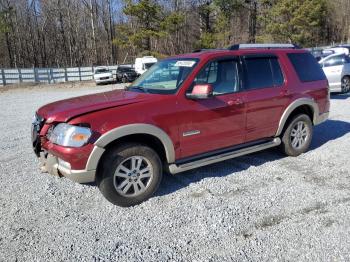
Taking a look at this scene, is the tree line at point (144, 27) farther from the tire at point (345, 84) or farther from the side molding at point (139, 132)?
the side molding at point (139, 132)

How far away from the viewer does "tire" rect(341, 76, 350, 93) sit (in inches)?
492

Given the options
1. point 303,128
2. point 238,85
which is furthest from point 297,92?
point 238,85

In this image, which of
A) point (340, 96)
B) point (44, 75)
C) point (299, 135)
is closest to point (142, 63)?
point (44, 75)

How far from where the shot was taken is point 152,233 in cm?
351

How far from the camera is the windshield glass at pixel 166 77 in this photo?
441cm

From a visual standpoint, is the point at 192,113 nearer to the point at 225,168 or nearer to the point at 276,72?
the point at 225,168

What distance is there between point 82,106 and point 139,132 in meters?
0.76

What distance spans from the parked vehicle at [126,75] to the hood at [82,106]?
2452cm

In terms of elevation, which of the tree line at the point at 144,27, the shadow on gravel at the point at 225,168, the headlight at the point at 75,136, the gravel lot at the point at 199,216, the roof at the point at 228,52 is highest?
the tree line at the point at 144,27

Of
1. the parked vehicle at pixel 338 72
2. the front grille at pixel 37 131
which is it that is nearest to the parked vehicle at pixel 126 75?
the parked vehicle at pixel 338 72

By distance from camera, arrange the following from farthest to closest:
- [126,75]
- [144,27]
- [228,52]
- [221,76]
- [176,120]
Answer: [144,27] → [126,75] → [228,52] → [221,76] → [176,120]

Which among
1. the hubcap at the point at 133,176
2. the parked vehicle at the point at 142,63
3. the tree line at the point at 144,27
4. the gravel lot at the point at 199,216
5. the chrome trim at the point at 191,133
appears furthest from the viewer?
the tree line at the point at 144,27

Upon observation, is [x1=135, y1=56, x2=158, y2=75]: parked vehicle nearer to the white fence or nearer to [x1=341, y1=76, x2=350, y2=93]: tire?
the white fence

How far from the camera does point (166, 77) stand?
4.75 metres
